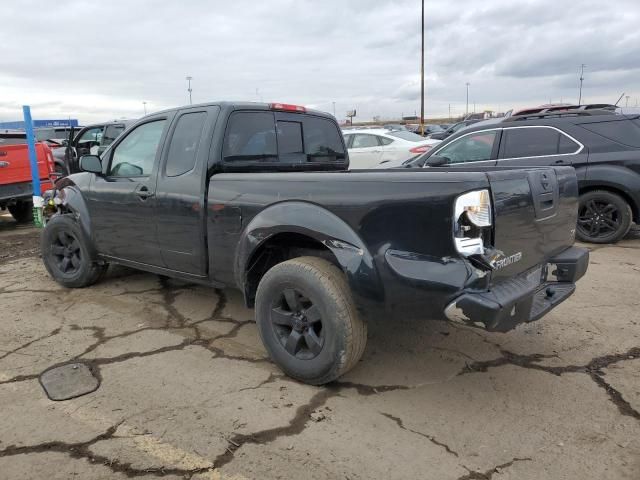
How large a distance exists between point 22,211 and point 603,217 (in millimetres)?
10412

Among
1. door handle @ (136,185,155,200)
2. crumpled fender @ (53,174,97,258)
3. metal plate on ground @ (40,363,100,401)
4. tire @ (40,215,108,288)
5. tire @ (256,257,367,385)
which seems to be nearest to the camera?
tire @ (256,257,367,385)

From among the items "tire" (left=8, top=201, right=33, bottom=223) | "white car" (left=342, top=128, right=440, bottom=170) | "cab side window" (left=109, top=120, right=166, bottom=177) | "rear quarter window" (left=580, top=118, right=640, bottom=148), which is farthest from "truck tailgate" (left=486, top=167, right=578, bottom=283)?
"tire" (left=8, top=201, right=33, bottom=223)

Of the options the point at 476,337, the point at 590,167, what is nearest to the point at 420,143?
the point at 590,167

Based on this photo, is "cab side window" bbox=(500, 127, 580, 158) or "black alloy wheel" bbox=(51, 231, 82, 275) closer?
"black alloy wheel" bbox=(51, 231, 82, 275)

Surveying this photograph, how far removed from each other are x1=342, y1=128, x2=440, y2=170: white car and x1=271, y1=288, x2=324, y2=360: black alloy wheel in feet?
27.7

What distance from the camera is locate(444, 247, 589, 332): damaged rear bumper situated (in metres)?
2.47

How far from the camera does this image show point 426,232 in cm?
258

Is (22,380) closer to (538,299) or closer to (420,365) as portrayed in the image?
(420,365)

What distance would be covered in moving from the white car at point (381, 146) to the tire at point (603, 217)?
4886 mm

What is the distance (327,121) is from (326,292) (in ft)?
7.79

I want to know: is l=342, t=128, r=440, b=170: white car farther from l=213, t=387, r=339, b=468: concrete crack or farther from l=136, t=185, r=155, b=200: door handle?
l=213, t=387, r=339, b=468: concrete crack

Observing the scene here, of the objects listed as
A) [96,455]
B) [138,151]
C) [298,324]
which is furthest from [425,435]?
[138,151]

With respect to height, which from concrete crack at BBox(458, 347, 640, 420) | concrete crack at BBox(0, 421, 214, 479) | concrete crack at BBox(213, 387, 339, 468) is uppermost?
concrete crack at BBox(0, 421, 214, 479)

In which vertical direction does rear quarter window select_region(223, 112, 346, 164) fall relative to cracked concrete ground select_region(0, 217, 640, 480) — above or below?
above
